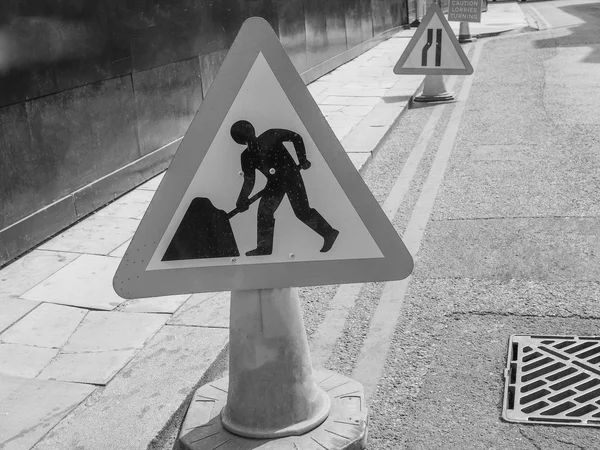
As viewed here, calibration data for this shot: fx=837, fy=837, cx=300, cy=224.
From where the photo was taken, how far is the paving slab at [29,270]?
484cm

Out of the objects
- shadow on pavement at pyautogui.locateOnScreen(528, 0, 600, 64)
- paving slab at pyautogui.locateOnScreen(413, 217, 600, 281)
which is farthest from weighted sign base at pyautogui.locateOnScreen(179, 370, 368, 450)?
shadow on pavement at pyautogui.locateOnScreen(528, 0, 600, 64)

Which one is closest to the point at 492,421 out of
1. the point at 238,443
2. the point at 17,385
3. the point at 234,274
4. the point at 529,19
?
the point at 238,443

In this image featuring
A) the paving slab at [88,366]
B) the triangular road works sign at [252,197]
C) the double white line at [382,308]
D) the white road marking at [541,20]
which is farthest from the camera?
the white road marking at [541,20]

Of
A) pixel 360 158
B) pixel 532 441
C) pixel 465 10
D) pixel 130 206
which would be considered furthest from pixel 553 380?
pixel 465 10

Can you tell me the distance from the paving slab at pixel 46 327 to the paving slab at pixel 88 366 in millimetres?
189

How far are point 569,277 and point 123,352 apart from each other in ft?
8.24

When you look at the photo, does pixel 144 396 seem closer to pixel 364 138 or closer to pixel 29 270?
pixel 29 270

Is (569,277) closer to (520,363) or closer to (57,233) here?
(520,363)

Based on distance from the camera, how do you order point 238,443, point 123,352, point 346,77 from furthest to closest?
→ point 346,77 → point 123,352 → point 238,443

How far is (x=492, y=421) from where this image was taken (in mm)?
3303

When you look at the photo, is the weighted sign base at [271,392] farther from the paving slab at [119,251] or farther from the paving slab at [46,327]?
the paving slab at [119,251]

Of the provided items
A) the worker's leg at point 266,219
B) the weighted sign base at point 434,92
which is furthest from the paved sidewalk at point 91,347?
the weighted sign base at point 434,92

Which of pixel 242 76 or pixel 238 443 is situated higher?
pixel 242 76

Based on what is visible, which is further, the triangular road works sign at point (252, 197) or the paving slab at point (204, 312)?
the paving slab at point (204, 312)
